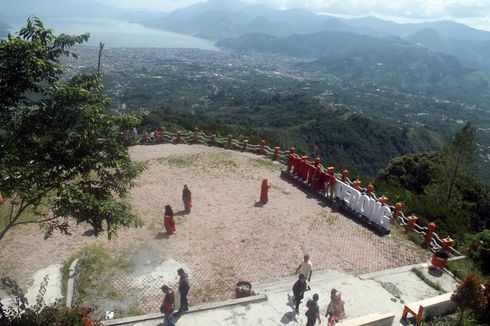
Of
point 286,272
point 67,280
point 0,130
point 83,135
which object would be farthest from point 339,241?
point 0,130

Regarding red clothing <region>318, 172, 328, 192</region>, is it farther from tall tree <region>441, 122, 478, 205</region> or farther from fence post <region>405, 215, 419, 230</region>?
tall tree <region>441, 122, 478, 205</region>

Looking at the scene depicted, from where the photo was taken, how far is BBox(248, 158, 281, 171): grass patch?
21305 mm

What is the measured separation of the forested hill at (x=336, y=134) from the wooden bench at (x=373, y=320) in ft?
219

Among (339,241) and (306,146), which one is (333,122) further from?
(339,241)

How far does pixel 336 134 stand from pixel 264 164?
302 feet

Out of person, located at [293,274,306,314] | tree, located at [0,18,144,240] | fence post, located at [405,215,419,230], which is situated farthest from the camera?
fence post, located at [405,215,419,230]

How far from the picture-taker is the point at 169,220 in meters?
14.2

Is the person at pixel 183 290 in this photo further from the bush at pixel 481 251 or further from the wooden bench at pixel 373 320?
the bush at pixel 481 251

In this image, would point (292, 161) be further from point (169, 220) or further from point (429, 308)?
point (429, 308)

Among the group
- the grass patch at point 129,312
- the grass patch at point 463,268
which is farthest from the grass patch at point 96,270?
the grass patch at point 463,268

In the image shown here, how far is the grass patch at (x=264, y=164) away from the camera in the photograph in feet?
69.9

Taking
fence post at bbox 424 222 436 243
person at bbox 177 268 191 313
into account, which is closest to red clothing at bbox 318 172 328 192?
fence post at bbox 424 222 436 243

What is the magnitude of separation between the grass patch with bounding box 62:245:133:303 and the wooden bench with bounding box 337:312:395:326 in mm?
5680

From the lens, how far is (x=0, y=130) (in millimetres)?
7031
